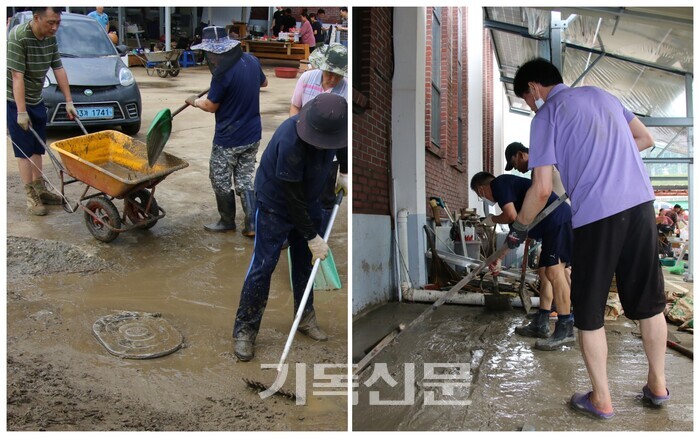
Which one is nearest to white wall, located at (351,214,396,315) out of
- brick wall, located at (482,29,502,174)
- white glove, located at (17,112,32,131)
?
white glove, located at (17,112,32,131)

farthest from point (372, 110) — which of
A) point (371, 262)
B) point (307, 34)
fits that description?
point (307, 34)

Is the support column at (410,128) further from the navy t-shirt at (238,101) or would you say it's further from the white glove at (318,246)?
the white glove at (318,246)

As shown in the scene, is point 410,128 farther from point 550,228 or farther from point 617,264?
point 617,264

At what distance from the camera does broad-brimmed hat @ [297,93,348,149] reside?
10.6 feet

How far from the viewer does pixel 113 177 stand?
4.74 meters

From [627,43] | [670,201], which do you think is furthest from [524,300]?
[670,201]

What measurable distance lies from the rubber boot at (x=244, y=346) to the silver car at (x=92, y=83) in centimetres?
402

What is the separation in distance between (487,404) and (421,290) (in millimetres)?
2912

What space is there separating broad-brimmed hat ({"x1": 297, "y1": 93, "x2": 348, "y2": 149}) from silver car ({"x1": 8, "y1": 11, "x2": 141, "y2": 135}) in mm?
4291

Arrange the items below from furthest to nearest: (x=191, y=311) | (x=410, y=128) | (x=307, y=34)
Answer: (x=307, y=34) < (x=410, y=128) < (x=191, y=311)

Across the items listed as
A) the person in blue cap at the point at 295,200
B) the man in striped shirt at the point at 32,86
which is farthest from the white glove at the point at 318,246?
the man in striped shirt at the point at 32,86

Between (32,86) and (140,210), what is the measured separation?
4.38ft

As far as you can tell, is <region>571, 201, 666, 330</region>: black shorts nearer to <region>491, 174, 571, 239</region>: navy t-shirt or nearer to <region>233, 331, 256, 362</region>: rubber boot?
<region>491, 174, 571, 239</region>: navy t-shirt

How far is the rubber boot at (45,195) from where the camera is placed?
221 inches
